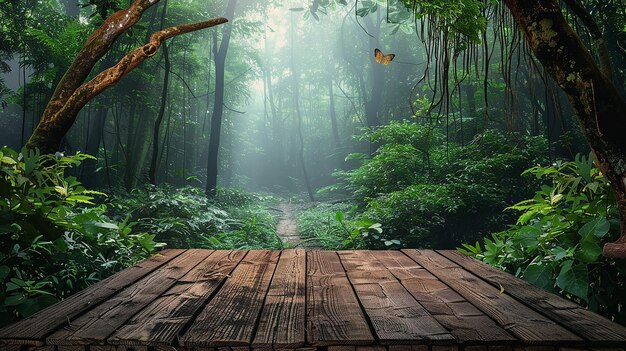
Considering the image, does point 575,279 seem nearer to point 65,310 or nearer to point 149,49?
point 65,310

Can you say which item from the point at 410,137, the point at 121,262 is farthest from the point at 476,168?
the point at 121,262

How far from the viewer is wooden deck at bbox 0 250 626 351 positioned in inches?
57.3

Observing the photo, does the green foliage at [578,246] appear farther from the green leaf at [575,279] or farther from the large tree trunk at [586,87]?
the large tree trunk at [586,87]

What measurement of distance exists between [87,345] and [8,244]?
1740mm

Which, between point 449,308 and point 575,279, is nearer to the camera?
point 449,308

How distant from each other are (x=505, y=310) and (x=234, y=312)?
1302mm

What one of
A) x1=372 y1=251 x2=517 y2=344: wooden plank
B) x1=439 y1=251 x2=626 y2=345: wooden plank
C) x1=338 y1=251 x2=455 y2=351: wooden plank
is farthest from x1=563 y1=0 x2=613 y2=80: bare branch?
x1=338 y1=251 x2=455 y2=351: wooden plank

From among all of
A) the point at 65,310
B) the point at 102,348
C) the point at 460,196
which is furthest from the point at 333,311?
the point at 460,196

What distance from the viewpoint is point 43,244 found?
280cm

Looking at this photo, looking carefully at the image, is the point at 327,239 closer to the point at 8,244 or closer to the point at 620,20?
the point at 8,244

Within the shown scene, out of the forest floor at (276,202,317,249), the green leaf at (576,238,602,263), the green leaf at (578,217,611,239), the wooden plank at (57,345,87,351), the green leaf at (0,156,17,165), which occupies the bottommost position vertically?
the forest floor at (276,202,317,249)

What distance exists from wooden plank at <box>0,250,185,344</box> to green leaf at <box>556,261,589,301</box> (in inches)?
103

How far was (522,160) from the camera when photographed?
307 inches

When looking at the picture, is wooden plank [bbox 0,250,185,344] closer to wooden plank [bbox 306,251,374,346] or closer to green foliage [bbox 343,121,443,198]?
wooden plank [bbox 306,251,374,346]
